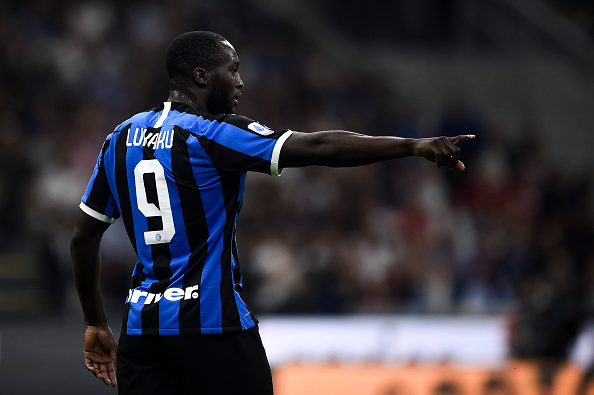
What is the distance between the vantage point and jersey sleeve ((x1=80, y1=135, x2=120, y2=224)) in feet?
12.6

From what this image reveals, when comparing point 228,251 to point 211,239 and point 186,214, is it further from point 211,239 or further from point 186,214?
point 186,214

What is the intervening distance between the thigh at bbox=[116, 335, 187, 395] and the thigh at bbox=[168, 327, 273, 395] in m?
0.10

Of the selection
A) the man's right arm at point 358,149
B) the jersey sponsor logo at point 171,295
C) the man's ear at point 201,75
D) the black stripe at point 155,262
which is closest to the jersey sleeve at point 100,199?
the black stripe at point 155,262

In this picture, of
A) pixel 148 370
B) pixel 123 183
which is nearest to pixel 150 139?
pixel 123 183

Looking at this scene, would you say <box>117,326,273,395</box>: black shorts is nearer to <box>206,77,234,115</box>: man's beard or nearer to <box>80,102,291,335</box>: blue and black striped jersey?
<box>80,102,291,335</box>: blue and black striped jersey

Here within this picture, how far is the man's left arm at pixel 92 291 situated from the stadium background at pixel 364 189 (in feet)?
12.2

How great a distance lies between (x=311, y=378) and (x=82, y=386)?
6.26 feet

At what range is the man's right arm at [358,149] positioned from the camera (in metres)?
3.20

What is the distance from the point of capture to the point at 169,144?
358 centimetres

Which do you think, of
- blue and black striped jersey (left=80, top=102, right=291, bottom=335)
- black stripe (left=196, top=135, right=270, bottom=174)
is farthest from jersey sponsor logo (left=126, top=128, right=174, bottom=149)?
black stripe (left=196, top=135, right=270, bottom=174)

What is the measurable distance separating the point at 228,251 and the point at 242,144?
0.44 m

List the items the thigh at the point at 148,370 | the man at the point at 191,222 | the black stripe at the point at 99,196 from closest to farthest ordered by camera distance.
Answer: the man at the point at 191,222, the thigh at the point at 148,370, the black stripe at the point at 99,196

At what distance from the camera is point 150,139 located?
3631 millimetres

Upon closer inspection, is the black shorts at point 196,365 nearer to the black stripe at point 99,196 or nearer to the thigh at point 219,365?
the thigh at point 219,365
